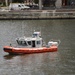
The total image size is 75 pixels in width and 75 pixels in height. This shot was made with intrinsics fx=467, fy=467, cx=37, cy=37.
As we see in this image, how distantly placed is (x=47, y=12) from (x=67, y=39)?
38.3m

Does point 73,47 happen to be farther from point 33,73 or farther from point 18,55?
point 33,73

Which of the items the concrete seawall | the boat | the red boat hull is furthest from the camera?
the concrete seawall

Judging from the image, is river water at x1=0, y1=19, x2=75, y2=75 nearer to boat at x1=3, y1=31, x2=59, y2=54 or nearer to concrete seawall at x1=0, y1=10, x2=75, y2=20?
boat at x1=3, y1=31, x2=59, y2=54

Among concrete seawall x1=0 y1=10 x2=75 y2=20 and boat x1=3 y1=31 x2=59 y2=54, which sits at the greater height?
boat x1=3 y1=31 x2=59 y2=54

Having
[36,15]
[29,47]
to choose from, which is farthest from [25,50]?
[36,15]

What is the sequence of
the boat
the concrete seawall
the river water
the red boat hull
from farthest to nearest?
the concrete seawall < the boat < the red boat hull < the river water

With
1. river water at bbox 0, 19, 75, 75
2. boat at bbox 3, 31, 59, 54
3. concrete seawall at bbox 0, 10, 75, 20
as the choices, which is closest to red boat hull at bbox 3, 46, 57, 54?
boat at bbox 3, 31, 59, 54

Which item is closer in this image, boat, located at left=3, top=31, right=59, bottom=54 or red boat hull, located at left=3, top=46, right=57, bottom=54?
red boat hull, located at left=3, top=46, right=57, bottom=54

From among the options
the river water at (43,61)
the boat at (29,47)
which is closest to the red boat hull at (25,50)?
the boat at (29,47)

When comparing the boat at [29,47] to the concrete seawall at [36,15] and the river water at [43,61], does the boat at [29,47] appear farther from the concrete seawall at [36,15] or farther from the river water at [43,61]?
the concrete seawall at [36,15]

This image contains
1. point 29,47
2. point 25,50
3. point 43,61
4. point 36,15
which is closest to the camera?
point 43,61

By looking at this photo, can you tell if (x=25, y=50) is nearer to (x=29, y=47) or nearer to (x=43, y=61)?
(x=29, y=47)

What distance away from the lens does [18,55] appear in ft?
161

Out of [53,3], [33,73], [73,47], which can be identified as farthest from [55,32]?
[53,3]
